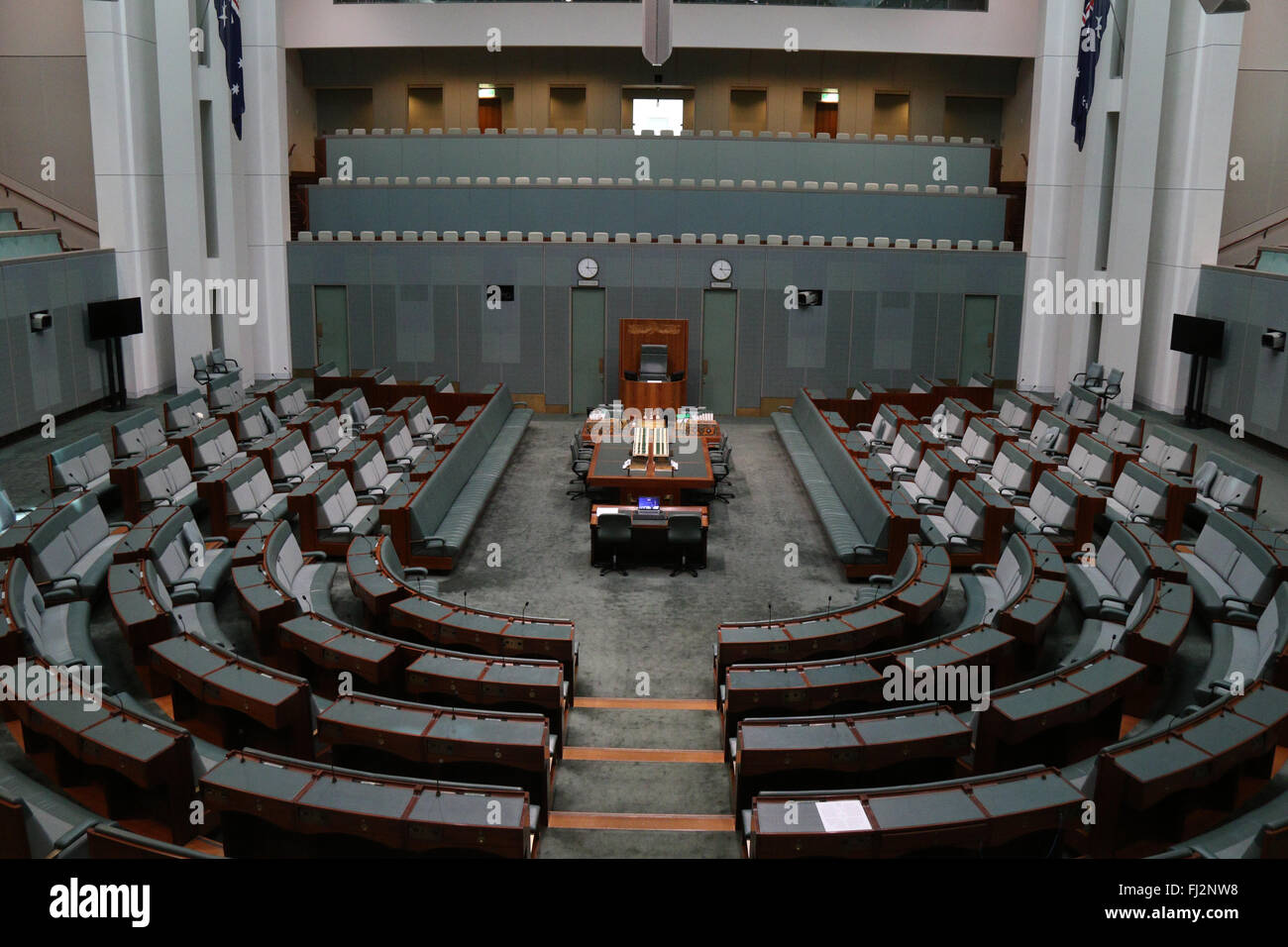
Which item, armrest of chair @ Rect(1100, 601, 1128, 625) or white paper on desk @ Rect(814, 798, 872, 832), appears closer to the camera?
white paper on desk @ Rect(814, 798, 872, 832)

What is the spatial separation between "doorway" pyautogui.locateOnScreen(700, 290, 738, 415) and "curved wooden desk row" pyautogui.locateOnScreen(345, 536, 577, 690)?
37.2 ft

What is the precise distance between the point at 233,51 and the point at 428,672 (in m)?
15.2

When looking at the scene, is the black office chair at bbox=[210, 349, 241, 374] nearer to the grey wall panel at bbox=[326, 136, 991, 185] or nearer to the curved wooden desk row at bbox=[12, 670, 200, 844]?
the grey wall panel at bbox=[326, 136, 991, 185]

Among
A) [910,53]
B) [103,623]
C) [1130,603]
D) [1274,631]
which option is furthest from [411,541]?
[910,53]

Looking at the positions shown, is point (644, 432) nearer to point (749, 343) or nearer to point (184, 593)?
point (749, 343)

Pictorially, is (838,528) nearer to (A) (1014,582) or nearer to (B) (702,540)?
(B) (702,540)

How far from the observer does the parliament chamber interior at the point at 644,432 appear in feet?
22.5

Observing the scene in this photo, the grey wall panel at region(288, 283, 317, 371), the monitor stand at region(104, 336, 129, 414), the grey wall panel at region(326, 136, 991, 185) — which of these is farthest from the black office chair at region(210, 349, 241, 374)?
the grey wall panel at region(326, 136, 991, 185)

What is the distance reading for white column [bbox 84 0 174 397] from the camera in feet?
56.8

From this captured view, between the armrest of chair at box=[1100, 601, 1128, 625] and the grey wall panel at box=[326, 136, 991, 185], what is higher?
the grey wall panel at box=[326, 136, 991, 185]

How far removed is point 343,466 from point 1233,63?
14938mm

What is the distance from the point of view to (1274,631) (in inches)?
344

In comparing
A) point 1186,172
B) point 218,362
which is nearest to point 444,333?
point 218,362

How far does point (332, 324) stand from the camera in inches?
821
